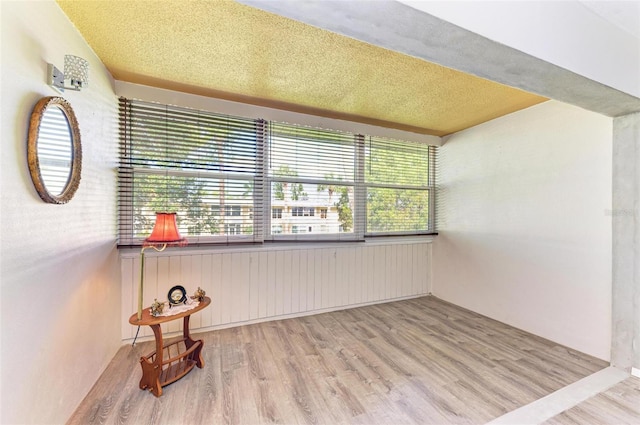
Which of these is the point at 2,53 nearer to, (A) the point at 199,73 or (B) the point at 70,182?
(B) the point at 70,182

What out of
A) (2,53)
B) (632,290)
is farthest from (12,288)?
(632,290)

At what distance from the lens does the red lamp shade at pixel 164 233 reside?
192cm

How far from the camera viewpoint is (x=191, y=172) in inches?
103

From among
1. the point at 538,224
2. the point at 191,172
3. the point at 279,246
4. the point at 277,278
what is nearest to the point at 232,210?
the point at 191,172

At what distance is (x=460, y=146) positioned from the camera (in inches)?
143

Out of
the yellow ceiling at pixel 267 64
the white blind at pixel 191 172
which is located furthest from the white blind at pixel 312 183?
the yellow ceiling at pixel 267 64

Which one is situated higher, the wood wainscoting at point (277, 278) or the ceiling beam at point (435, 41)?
the ceiling beam at point (435, 41)

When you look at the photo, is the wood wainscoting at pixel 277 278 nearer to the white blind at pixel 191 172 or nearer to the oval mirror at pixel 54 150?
the white blind at pixel 191 172

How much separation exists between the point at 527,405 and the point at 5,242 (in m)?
3.02

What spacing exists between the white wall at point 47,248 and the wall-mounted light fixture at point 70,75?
4cm

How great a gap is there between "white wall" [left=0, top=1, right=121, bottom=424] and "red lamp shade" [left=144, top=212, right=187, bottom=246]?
16.2 inches

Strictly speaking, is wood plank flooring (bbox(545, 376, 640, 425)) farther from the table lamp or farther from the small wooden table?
the table lamp

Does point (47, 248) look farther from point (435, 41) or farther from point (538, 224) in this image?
point (538, 224)

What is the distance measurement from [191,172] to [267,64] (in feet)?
4.30
